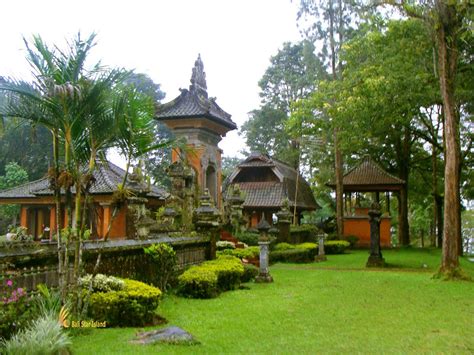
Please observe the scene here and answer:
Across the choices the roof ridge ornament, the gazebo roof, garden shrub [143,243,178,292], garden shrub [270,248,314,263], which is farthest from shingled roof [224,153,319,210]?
garden shrub [143,243,178,292]

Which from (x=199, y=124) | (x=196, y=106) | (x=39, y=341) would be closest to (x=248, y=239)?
(x=199, y=124)

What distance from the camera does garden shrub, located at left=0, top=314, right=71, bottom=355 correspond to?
17.1 ft

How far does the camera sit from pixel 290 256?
20.5 meters

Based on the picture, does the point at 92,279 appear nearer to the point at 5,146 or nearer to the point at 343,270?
the point at 343,270

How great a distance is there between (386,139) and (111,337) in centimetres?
2740

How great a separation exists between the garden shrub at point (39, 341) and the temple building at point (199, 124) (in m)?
11.6

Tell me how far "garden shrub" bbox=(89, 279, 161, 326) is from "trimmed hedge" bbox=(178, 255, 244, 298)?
2.78 m

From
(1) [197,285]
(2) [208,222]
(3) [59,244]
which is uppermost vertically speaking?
(2) [208,222]

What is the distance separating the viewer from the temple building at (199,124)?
17453 millimetres

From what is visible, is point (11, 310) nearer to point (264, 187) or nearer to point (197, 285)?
point (197, 285)

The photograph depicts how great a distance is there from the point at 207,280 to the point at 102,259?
2.67 metres

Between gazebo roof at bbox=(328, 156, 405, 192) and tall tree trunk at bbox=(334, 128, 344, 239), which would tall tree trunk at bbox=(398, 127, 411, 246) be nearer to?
gazebo roof at bbox=(328, 156, 405, 192)

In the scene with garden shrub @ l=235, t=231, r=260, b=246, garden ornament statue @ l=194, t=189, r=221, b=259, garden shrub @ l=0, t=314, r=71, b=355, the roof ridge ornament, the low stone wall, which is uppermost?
the roof ridge ornament

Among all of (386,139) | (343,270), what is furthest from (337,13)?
(343,270)
